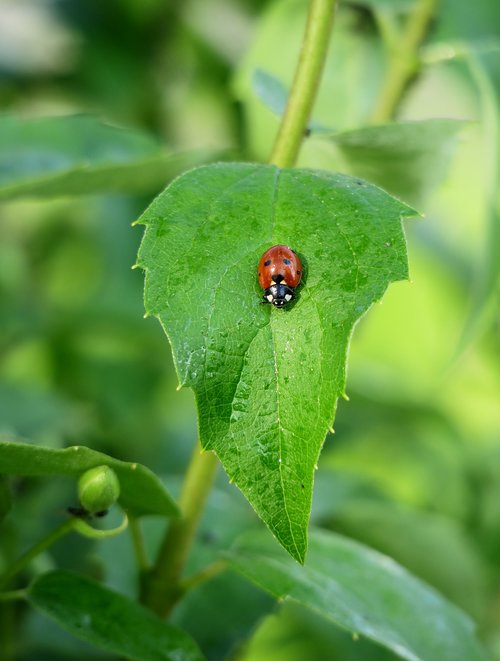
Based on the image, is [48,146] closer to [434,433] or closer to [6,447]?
[6,447]

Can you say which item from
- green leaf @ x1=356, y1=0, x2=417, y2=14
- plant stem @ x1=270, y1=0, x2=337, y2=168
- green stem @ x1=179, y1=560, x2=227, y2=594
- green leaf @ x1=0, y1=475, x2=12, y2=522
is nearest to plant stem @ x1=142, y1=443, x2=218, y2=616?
green stem @ x1=179, y1=560, x2=227, y2=594

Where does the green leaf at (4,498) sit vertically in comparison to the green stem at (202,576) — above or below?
above

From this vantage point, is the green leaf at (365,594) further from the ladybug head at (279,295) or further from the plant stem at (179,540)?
the ladybug head at (279,295)

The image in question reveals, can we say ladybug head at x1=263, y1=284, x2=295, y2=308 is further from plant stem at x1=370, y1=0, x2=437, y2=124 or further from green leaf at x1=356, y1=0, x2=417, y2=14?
green leaf at x1=356, y1=0, x2=417, y2=14

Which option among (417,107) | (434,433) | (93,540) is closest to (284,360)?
(93,540)

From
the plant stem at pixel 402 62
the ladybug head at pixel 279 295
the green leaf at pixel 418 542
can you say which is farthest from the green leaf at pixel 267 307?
the green leaf at pixel 418 542

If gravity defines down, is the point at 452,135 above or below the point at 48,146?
above
